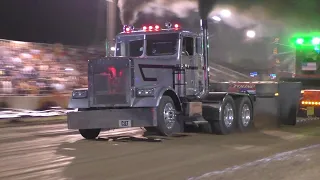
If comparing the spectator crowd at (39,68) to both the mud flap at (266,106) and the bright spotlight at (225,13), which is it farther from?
the mud flap at (266,106)

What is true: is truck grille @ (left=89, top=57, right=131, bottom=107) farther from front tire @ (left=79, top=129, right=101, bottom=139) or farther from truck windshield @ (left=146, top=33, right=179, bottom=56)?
truck windshield @ (left=146, top=33, right=179, bottom=56)

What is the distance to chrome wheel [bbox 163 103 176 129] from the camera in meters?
11.8

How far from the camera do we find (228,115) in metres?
13.8

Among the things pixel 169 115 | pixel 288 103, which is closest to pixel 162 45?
pixel 169 115

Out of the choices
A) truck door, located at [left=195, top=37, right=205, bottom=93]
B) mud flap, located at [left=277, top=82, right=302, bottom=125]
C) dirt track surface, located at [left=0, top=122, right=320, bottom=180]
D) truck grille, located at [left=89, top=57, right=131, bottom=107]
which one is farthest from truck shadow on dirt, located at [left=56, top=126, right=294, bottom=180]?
mud flap, located at [left=277, top=82, right=302, bottom=125]

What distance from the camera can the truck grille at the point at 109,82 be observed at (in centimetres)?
1147

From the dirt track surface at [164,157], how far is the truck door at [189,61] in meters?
1.34

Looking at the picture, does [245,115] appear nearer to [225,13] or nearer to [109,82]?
[109,82]

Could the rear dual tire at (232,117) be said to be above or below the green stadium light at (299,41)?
below

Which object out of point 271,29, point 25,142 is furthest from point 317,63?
point 25,142

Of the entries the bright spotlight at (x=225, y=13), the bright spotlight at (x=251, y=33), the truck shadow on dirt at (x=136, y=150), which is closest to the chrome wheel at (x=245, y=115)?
the truck shadow on dirt at (x=136, y=150)

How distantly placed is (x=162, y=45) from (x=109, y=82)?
2.04 meters

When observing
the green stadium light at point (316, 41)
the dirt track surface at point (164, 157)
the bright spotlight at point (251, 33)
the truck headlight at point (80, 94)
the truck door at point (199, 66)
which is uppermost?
the bright spotlight at point (251, 33)

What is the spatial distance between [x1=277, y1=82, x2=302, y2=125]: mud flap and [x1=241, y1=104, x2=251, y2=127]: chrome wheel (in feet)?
5.86
